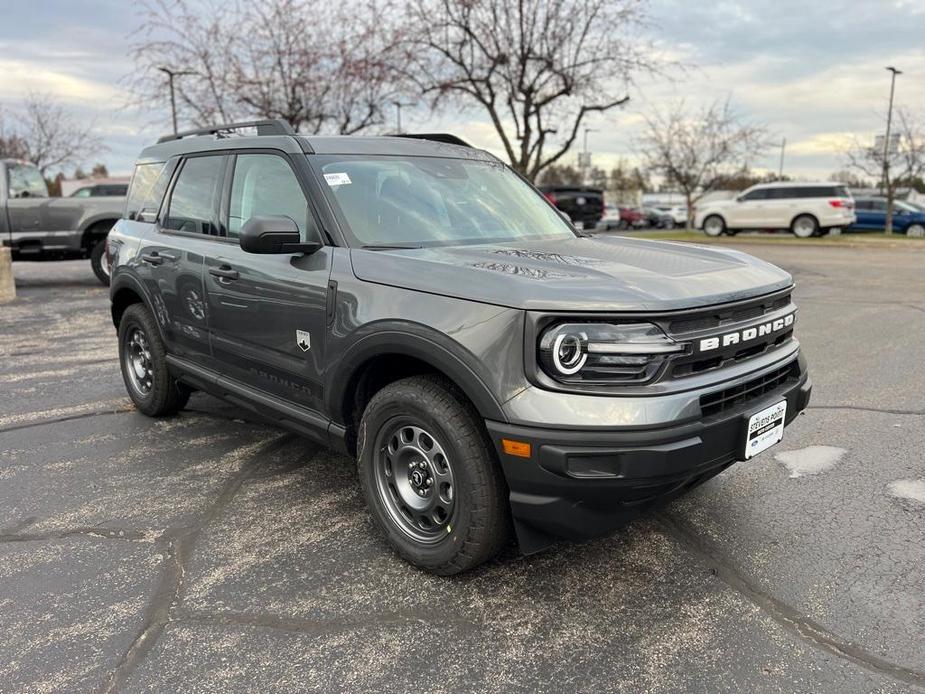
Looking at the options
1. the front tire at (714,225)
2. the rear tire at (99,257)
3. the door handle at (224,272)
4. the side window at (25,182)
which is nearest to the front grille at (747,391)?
the door handle at (224,272)

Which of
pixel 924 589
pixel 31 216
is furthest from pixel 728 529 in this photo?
pixel 31 216

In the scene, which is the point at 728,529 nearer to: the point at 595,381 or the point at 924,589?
the point at 924,589

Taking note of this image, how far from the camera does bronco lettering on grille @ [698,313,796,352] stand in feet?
8.42

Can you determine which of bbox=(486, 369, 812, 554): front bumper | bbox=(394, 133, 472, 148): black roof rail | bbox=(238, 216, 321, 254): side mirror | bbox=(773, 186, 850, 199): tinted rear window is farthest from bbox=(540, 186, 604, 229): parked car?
bbox=(486, 369, 812, 554): front bumper

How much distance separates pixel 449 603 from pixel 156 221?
3.33m

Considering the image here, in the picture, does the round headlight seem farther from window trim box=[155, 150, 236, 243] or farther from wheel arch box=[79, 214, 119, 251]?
wheel arch box=[79, 214, 119, 251]

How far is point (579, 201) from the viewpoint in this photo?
25.0m

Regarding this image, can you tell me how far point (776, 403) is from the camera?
2803 mm

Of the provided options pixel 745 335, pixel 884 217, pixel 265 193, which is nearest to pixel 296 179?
pixel 265 193

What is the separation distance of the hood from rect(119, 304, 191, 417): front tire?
2.31 metres

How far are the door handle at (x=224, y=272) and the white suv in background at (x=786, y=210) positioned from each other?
939 inches

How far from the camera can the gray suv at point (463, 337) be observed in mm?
2412

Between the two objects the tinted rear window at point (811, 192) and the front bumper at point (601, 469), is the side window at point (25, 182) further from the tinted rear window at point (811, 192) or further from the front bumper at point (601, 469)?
the tinted rear window at point (811, 192)

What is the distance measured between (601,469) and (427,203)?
1774 mm
